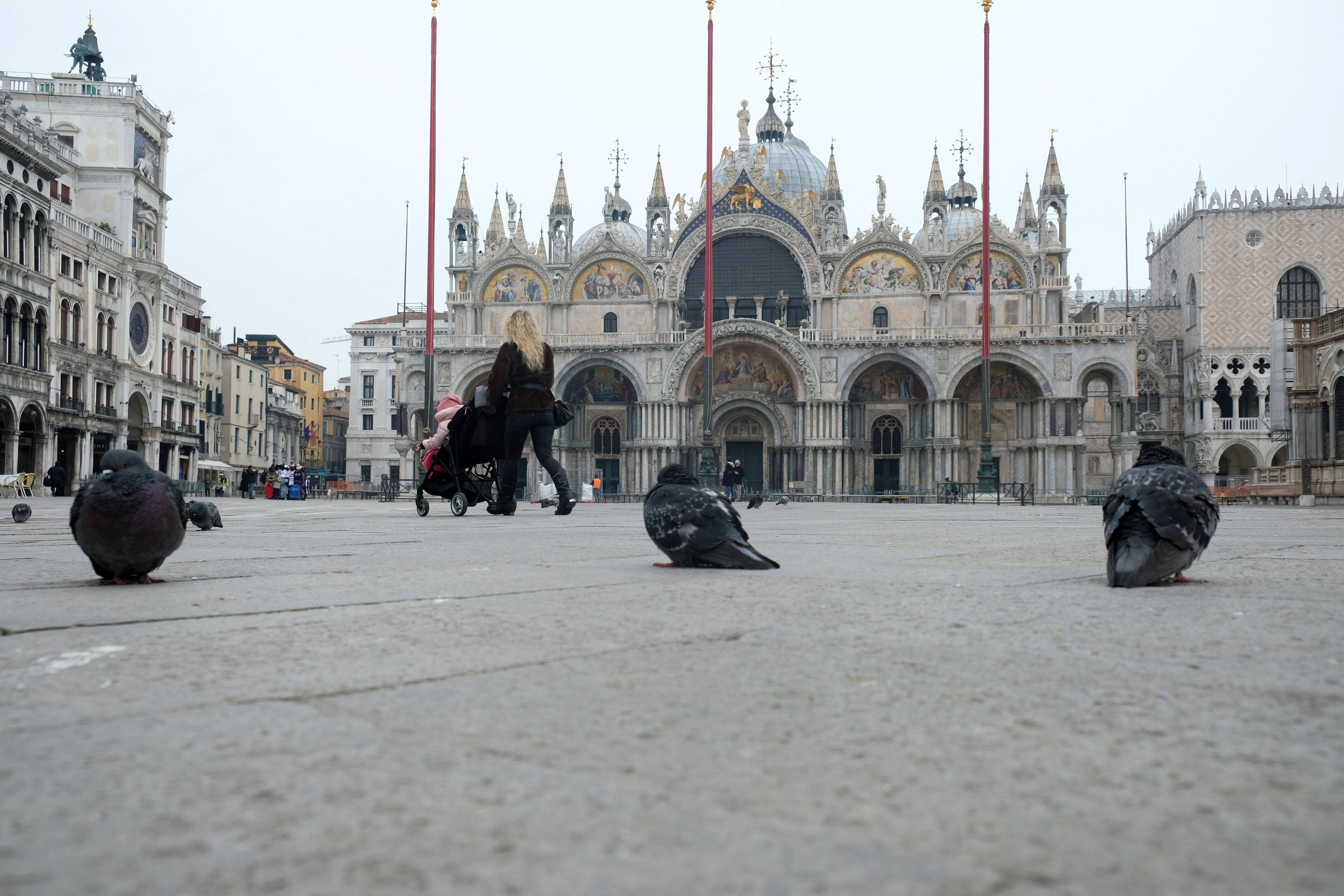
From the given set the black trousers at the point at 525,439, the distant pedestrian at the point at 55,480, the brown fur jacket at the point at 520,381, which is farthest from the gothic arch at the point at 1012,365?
the brown fur jacket at the point at 520,381

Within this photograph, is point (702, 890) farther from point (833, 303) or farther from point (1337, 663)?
point (833, 303)

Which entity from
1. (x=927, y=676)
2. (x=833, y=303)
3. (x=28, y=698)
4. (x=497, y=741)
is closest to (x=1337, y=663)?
(x=927, y=676)

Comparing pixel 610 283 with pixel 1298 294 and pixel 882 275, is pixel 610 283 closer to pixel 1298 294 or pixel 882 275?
pixel 882 275

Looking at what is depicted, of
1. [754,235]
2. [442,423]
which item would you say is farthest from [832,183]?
[442,423]

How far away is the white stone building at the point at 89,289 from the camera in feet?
95.6

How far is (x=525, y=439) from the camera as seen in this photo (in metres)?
9.59

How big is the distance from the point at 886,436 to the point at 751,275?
7.29 m

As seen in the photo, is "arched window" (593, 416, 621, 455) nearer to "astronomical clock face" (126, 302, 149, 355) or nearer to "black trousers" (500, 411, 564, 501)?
"astronomical clock face" (126, 302, 149, 355)

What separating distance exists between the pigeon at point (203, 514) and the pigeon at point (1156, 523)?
237 inches

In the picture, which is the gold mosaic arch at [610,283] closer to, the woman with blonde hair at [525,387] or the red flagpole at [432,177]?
the red flagpole at [432,177]

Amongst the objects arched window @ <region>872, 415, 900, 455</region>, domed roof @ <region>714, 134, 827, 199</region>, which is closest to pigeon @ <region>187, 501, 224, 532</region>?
arched window @ <region>872, 415, 900, 455</region>

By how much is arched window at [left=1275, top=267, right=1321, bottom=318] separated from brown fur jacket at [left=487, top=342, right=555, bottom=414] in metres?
42.2

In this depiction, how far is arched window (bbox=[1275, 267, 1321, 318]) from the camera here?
4250 centimetres

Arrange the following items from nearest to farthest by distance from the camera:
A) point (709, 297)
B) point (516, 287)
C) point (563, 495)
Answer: point (563, 495), point (709, 297), point (516, 287)
